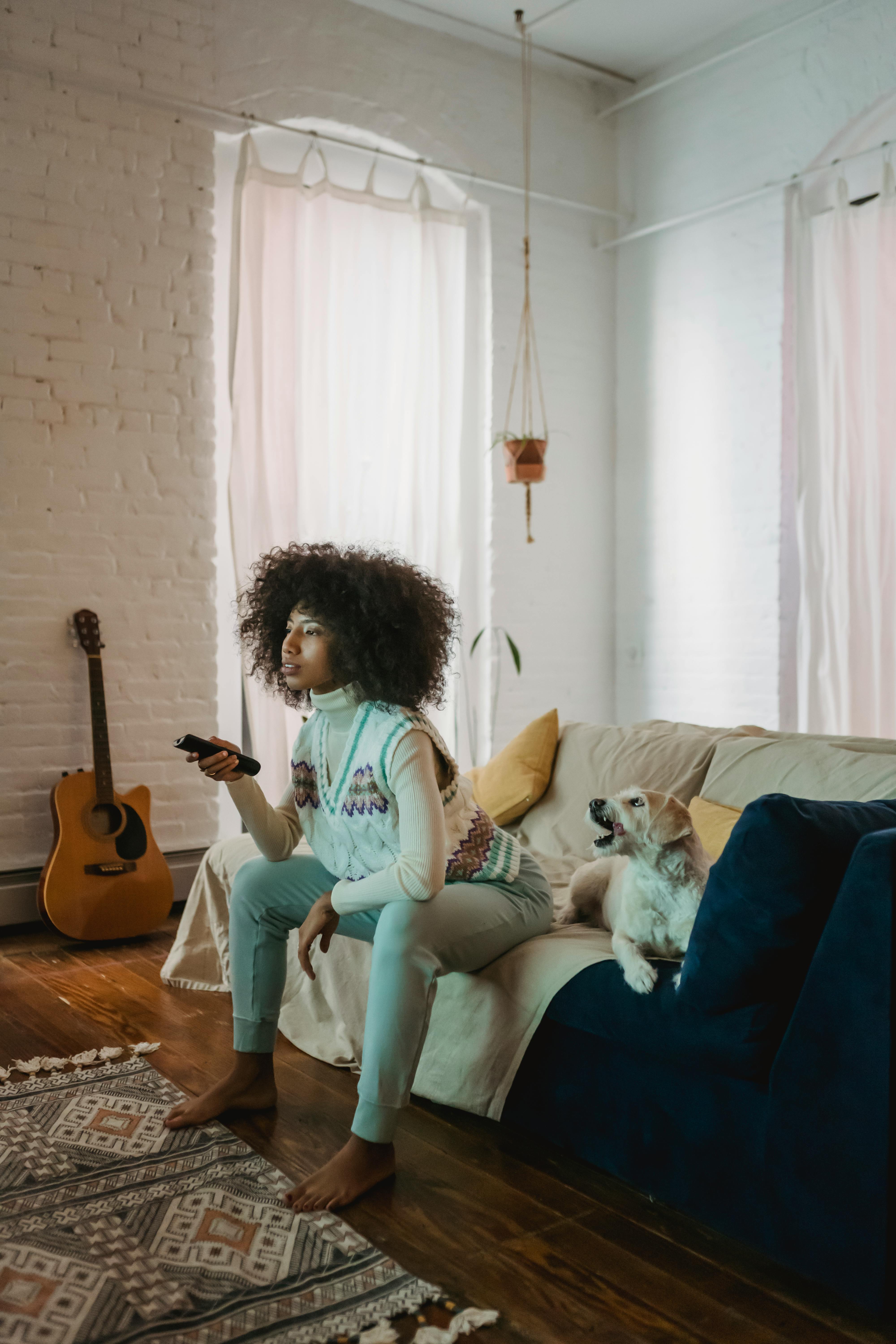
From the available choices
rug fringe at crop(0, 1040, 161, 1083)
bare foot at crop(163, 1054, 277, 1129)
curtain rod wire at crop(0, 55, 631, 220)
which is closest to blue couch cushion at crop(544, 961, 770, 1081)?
bare foot at crop(163, 1054, 277, 1129)

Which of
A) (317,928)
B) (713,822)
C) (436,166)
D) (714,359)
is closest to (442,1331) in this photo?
(317,928)

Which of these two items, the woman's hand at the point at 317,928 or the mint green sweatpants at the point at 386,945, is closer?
the mint green sweatpants at the point at 386,945

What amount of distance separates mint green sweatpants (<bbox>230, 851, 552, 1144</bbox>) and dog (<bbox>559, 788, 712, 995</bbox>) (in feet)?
0.86

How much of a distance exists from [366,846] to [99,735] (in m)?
1.97

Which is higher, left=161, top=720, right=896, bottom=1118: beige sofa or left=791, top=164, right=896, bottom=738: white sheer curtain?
left=791, top=164, right=896, bottom=738: white sheer curtain

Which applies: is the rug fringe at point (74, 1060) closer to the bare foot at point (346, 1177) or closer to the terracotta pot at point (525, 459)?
the bare foot at point (346, 1177)

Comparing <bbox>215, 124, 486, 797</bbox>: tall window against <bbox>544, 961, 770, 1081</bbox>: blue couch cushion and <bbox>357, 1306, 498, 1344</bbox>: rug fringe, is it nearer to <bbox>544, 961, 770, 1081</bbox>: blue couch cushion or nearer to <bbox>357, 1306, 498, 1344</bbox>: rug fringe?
<bbox>544, 961, 770, 1081</bbox>: blue couch cushion

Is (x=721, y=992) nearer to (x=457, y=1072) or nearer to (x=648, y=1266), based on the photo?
(x=648, y=1266)

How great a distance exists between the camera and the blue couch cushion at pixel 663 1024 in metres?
1.63

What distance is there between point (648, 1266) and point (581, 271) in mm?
4619

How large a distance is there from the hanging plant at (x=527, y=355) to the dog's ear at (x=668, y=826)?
2.96m

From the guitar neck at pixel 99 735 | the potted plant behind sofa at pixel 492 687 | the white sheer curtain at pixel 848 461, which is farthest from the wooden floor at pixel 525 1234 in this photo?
the white sheer curtain at pixel 848 461

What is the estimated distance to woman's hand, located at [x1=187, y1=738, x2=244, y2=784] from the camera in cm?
195

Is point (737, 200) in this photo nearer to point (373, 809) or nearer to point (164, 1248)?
point (373, 809)
